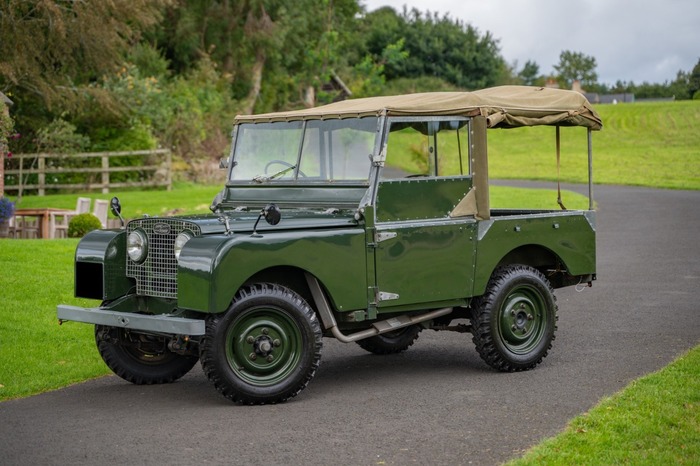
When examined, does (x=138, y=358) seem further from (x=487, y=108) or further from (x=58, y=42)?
(x=58, y=42)

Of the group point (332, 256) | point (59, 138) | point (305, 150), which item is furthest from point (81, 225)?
point (59, 138)

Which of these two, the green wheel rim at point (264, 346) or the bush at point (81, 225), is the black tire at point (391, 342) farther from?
the bush at point (81, 225)


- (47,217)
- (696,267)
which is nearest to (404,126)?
(696,267)

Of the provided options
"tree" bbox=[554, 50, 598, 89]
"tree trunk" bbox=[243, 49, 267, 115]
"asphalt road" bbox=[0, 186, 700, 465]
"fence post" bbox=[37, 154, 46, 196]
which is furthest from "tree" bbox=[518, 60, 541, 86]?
"asphalt road" bbox=[0, 186, 700, 465]

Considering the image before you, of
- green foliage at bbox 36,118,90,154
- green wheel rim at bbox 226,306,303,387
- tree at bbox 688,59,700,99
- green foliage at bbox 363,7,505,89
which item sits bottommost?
green wheel rim at bbox 226,306,303,387

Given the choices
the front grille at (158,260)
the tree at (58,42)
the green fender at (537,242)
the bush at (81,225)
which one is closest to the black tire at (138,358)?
the front grille at (158,260)

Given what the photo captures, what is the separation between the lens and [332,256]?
8.04m

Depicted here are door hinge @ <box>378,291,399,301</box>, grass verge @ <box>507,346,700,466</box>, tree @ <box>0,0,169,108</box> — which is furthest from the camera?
tree @ <box>0,0,169,108</box>

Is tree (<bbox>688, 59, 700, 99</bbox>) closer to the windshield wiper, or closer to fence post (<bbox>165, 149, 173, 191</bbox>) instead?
fence post (<bbox>165, 149, 173, 191</bbox>)

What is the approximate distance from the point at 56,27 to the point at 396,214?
24.9m

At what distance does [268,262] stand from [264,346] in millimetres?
615

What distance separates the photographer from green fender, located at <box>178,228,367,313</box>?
742cm

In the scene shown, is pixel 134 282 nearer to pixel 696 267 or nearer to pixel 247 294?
pixel 247 294

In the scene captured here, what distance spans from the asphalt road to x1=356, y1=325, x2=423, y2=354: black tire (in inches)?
3.9
